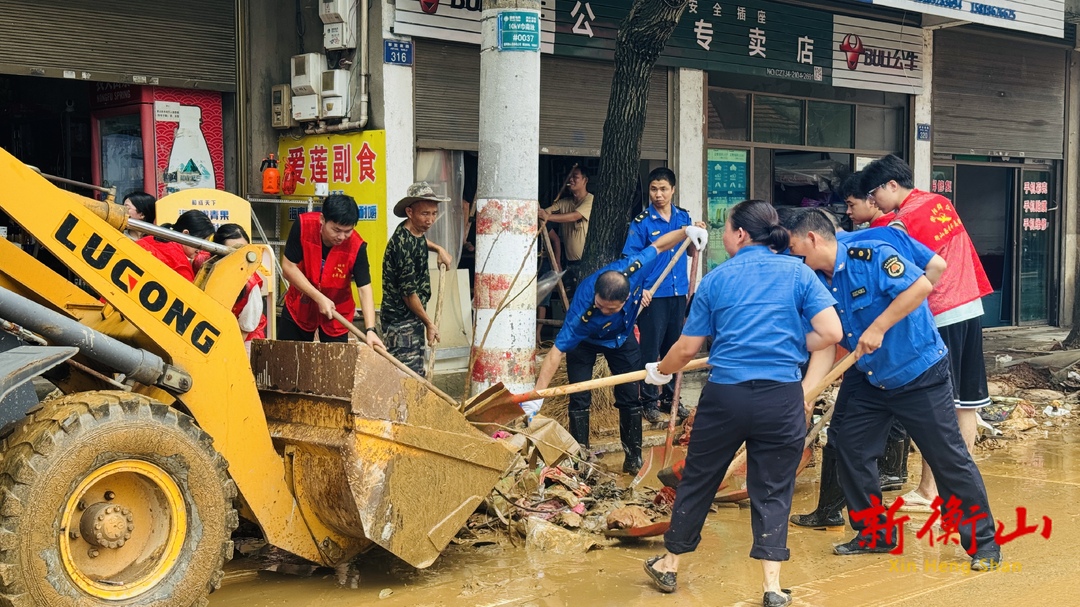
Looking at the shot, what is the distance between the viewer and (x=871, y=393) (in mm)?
5520

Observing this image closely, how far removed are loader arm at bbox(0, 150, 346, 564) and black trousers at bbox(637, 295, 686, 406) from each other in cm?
386

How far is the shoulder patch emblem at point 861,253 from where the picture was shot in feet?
17.4

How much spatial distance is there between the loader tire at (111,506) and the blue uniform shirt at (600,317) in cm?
286

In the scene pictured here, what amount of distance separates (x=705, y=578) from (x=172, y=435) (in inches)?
98.2

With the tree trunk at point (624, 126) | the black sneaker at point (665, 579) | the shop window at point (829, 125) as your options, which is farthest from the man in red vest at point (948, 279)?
the shop window at point (829, 125)

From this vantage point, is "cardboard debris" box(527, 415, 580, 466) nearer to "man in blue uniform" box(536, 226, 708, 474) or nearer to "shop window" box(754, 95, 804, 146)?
"man in blue uniform" box(536, 226, 708, 474)

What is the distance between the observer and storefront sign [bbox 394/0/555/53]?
30.7 ft

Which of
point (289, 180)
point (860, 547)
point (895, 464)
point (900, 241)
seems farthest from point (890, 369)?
point (289, 180)

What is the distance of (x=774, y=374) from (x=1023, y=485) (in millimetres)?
3427

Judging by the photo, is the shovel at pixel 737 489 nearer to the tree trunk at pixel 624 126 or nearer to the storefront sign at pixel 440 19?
the tree trunk at pixel 624 126

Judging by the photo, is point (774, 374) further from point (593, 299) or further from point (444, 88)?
point (444, 88)

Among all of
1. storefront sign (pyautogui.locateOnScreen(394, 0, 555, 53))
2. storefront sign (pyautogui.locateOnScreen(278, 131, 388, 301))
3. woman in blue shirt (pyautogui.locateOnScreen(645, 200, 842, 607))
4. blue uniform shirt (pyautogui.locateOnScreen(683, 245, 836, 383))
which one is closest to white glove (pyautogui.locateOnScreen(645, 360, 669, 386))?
woman in blue shirt (pyautogui.locateOnScreen(645, 200, 842, 607))

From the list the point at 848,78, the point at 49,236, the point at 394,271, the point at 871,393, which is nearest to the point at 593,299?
the point at 394,271

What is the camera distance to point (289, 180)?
32.1 feet
